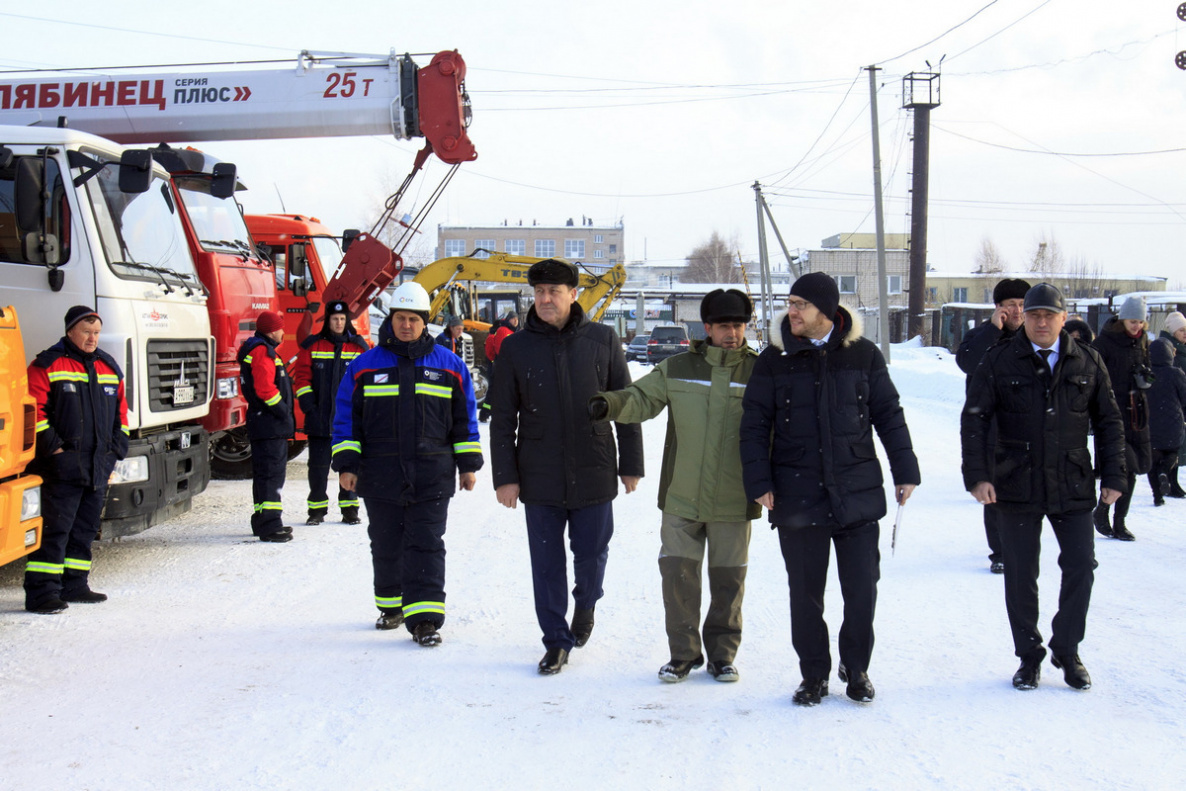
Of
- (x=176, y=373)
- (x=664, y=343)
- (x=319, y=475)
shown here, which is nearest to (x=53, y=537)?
(x=176, y=373)

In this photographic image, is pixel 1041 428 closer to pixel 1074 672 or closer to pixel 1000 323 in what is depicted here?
pixel 1074 672

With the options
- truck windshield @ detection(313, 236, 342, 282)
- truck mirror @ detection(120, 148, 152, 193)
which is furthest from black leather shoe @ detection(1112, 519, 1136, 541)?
truck windshield @ detection(313, 236, 342, 282)

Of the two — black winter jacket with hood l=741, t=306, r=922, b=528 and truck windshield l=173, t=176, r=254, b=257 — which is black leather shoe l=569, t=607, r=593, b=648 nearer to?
black winter jacket with hood l=741, t=306, r=922, b=528

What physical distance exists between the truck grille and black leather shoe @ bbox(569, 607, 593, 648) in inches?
143

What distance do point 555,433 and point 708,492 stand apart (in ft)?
2.62

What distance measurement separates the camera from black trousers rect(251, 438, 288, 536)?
7.79 metres

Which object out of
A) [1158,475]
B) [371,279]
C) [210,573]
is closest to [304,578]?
[210,573]

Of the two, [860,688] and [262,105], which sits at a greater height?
[262,105]

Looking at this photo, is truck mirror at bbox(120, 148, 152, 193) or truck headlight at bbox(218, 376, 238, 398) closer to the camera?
truck mirror at bbox(120, 148, 152, 193)

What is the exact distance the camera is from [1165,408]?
8.92 metres

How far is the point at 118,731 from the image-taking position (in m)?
3.98

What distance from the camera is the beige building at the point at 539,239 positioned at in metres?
107

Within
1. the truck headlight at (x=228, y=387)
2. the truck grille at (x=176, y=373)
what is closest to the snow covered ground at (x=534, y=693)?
the truck grille at (x=176, y=373)

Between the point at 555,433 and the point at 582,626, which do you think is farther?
the point at 582,626
